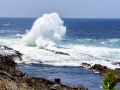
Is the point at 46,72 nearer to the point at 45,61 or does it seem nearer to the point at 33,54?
the point at 45,61

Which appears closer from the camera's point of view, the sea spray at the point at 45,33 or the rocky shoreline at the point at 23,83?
the rocky shoreline at the point at 23,83

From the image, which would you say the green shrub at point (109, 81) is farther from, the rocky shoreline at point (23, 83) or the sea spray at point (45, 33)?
the sea spray at point (45, 33)

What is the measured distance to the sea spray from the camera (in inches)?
2467

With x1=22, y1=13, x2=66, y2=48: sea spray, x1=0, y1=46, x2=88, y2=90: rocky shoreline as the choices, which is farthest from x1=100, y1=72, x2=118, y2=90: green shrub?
x1=22, y1=13, x2=66, y2=48: sea spray

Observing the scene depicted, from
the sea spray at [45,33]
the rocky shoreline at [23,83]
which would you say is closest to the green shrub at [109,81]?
the rocky shoreline at [23,83]

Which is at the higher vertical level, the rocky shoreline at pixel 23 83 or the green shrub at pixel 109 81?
the green shrub at pixel 109 81

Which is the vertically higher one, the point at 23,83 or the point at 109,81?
the point at 109,81

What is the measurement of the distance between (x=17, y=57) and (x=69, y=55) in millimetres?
8976

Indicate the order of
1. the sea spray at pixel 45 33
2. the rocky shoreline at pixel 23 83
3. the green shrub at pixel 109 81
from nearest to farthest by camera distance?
1. the green shrub at pixel 109 81
2. the rocky shoreline at pixel 23 83
3. the sea spray at pixel 45 33

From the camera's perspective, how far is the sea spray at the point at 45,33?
62.7 m

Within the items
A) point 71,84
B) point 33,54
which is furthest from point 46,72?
point 33,54

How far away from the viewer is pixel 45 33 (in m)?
67.8

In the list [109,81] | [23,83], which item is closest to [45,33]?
[23,83]

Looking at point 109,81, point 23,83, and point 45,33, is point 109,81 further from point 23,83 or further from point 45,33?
point 45,33
